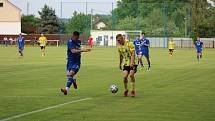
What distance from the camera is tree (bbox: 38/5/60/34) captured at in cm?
10888

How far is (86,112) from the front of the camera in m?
14.0

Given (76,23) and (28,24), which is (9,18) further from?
(76,23)

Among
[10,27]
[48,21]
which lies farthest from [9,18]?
[48,21]

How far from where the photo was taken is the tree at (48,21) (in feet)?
357

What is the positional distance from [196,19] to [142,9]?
24.1 meters

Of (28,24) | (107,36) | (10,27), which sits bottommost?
(107,36)

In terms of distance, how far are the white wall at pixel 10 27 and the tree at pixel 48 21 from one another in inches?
331

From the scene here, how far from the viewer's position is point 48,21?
10950 centimetres

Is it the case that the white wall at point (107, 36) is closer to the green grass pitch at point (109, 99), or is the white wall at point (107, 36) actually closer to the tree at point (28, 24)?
the tree at point (28, 24)

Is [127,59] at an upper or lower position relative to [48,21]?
lower

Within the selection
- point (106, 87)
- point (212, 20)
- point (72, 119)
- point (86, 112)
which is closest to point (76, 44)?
point (106, 87)

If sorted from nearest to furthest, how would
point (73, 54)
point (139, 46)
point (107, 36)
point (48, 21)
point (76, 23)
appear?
point (73, 54) → point (139, 46) → point (107, 36) → point (48, 21) → point (76, 23)

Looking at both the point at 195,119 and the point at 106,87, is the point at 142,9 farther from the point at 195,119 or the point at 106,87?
A: the point at 195,119

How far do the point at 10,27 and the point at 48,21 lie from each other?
42.2 feet
